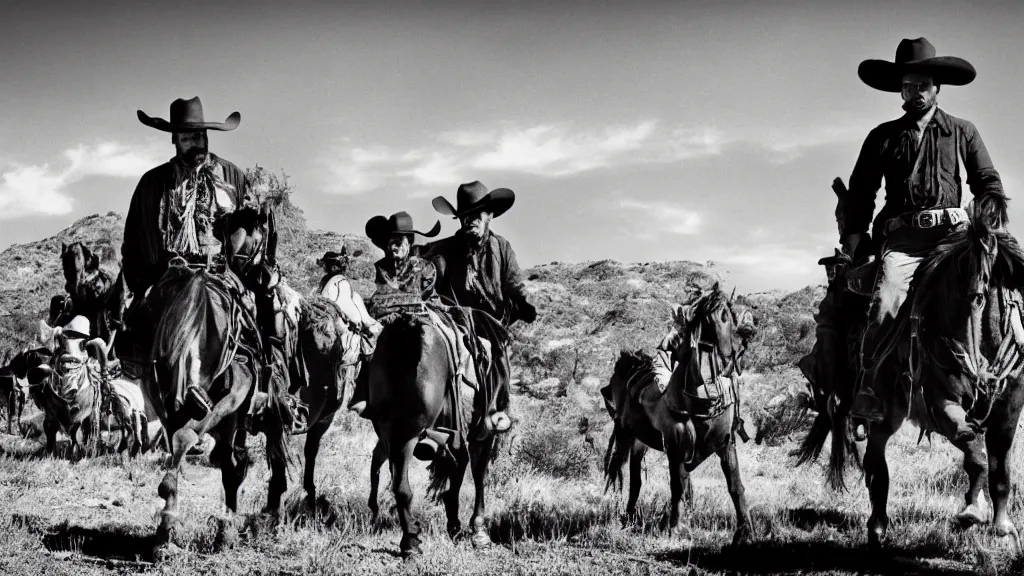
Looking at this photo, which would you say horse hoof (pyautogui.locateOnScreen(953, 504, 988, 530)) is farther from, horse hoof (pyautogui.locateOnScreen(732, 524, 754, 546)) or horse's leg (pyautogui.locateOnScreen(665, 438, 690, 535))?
horse's leg (pyautogui.locateOnScreen(665, 438, 690, 535))

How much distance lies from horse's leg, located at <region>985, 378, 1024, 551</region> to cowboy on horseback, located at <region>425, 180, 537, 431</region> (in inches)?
162

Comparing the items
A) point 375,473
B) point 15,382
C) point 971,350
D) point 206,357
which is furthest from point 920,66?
point 15,382

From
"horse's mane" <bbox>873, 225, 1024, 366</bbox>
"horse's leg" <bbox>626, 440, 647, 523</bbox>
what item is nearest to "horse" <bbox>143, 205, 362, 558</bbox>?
"horse's leg" <bbox>626, 440, 647, 523</bbox>

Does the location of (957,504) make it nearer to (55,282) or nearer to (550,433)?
(550,433)

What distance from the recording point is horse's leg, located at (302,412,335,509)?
10.6 meters

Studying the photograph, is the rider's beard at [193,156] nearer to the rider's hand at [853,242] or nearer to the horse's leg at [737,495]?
the horse's leg at [737,495]

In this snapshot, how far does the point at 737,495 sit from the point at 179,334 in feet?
16.3

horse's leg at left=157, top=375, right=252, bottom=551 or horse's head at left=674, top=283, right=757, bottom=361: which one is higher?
horse's head at left=674, top=283, right=757, bottom=361

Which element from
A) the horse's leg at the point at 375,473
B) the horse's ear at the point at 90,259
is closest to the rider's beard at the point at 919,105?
the horse's leg at the point at 375,473

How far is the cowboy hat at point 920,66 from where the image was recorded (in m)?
9.31

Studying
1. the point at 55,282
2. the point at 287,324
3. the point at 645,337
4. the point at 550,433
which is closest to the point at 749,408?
the point at 550,433

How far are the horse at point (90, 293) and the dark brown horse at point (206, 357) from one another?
0.76 metres

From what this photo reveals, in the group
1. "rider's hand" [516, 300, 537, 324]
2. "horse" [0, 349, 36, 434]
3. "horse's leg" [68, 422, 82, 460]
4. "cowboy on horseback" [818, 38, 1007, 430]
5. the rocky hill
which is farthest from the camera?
the rocky hill

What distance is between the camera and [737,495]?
9594 millimetres
